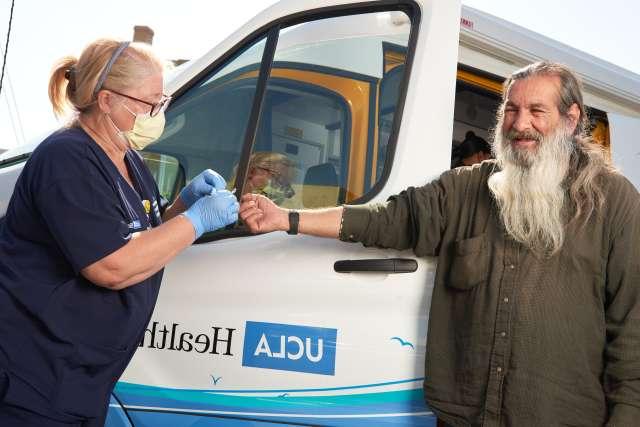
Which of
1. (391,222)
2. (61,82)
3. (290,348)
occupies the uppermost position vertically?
(61,82)

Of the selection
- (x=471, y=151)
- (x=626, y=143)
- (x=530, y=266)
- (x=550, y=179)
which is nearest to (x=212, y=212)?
(x=530, y=266)

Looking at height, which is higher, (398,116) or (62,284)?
(398,116)

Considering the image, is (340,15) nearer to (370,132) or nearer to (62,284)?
(370,132)

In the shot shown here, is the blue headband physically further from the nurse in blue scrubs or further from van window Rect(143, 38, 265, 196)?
van window Rect(143, 38, 265, 196)

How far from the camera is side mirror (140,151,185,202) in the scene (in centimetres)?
262

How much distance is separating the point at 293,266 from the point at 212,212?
42cm

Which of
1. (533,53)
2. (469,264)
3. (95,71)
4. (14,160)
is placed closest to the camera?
(95,71)

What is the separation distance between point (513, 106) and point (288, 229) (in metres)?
0.79

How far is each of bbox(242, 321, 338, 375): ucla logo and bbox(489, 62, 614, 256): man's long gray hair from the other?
64 cm

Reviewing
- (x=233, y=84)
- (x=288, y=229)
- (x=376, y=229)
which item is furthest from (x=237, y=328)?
(x=233, y=84)

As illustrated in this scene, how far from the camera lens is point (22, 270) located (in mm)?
1837

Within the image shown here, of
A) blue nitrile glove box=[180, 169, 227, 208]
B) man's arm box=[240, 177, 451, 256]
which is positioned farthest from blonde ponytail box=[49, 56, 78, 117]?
man's arm box=[240, 177, 451, 256]

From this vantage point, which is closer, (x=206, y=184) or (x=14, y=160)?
(x=206, y=184)

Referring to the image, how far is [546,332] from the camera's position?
1937 millimetres
